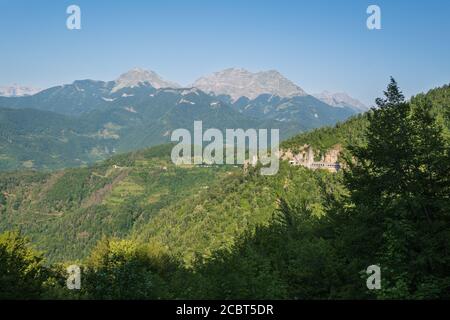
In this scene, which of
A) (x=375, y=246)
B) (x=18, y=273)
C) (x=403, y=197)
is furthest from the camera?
(x=18, y=273)

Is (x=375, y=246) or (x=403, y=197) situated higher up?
(x=403, y=197)

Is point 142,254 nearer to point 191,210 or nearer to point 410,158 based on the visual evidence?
point 410,158

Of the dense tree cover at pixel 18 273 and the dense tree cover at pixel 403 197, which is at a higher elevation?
the dense tree cover at pixel 403 197

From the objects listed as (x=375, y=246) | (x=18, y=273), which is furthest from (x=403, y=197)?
(x=18, y=273)

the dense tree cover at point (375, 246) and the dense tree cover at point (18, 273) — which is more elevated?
the dense tree cover at point (375, 246)

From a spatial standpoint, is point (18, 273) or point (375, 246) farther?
point (18, 273)

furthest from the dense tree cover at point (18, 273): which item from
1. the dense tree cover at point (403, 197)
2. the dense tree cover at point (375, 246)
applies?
the dense tree cover at point (403, 197)

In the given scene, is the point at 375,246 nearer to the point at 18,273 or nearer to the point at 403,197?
the point at 403,197

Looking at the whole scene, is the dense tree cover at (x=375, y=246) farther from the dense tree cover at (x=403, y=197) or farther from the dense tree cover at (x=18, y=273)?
the dense tree cover at (x=18, y=273)

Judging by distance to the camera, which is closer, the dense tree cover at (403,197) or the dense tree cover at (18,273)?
the dense tree cover at (403,197)

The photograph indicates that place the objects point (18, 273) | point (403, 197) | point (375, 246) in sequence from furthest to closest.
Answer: point (18, 273) < point (375, 246) < point (403, 197)

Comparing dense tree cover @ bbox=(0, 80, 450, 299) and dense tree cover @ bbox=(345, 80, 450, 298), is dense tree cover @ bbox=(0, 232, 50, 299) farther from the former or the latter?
dense tree cover @ bbox=(345, 80, 450, 298)
